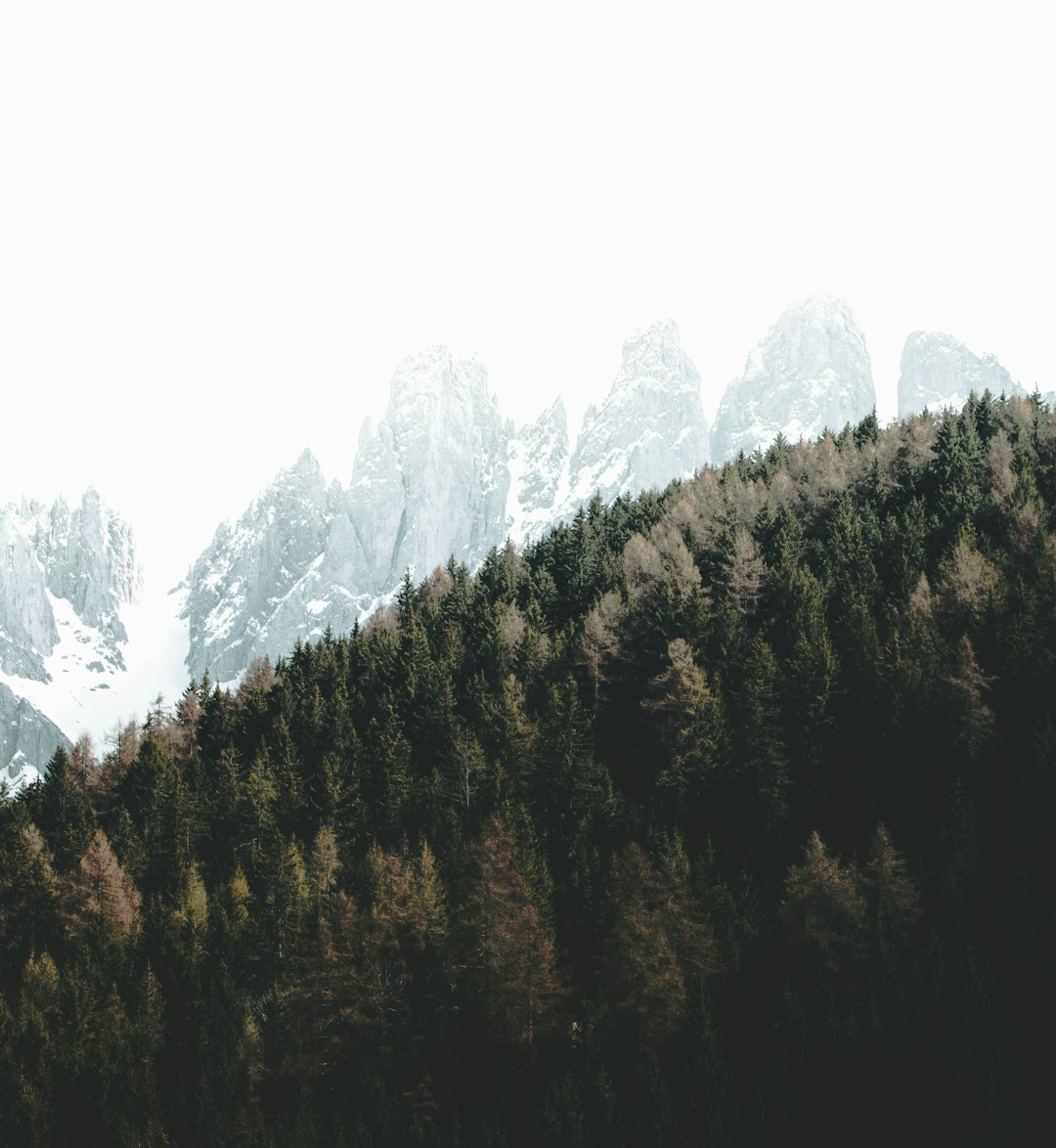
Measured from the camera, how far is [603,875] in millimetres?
48500

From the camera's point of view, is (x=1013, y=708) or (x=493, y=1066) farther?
(x=1013, y=708)

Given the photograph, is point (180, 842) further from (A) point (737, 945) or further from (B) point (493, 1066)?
(A) point (737, 945)

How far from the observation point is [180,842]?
5859 cm

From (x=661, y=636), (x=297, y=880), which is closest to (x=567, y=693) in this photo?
(x=661, y=636)

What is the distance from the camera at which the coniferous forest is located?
118 ft

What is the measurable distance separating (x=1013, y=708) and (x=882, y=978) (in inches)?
857

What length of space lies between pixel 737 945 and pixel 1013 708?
2227 cm

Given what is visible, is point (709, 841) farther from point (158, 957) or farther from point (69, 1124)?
point (69, 1124)

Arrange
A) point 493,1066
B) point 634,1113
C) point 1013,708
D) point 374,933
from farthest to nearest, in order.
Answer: point 1013,708 < point 374,933 < point 493,1066 < point 634,1113

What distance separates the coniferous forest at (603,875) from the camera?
3588 centimetres

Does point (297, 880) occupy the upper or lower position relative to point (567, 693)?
lower

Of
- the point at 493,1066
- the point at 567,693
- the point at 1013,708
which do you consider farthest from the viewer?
the point at 567,693

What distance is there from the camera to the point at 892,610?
60.5 metres

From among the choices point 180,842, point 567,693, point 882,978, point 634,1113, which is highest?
point 567,693
